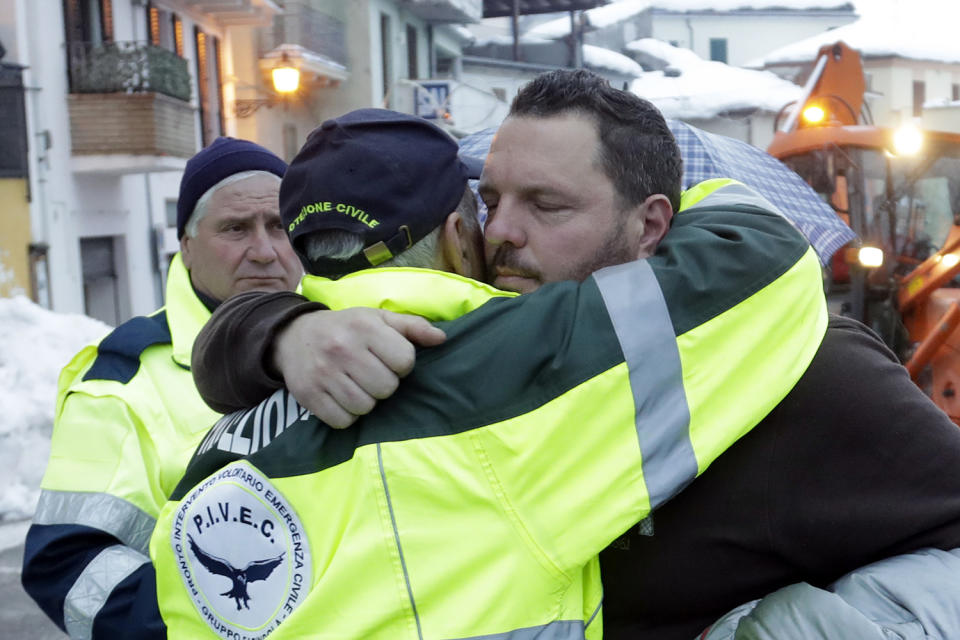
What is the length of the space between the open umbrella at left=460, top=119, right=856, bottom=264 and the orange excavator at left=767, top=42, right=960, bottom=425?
7.34 feet

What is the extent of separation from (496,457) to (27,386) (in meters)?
8.88

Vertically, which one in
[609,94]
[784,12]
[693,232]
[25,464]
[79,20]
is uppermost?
[784,12]

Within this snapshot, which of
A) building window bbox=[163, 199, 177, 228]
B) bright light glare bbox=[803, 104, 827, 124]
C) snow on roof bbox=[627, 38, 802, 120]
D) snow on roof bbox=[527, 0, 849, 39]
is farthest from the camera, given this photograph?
snow on roof bbox=[527, 0, 849, 39]

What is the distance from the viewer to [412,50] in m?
30.7

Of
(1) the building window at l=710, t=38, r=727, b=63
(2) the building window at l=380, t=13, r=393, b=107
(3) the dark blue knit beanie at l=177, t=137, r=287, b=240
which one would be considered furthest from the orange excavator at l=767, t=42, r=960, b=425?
(1) the building window at l=710, t=38, r=727, b=63

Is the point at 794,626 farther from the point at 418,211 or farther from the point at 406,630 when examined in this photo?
the point at 418,211

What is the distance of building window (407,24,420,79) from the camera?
30.4 metres

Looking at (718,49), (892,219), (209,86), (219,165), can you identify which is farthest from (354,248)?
(718,49)

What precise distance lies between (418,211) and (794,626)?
78 cm

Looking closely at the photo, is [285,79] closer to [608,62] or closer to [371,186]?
[371,186]

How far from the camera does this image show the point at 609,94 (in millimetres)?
1836

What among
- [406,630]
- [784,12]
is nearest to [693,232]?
[406,630]

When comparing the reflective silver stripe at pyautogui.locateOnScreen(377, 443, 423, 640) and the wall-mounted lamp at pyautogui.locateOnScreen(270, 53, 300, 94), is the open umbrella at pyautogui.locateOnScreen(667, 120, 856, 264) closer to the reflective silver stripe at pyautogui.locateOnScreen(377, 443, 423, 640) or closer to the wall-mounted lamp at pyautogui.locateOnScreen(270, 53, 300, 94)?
the reflective silver stripe at pyautogui.locateOnScreen(377, 443, 423, 640)

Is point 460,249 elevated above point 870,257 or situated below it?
above
